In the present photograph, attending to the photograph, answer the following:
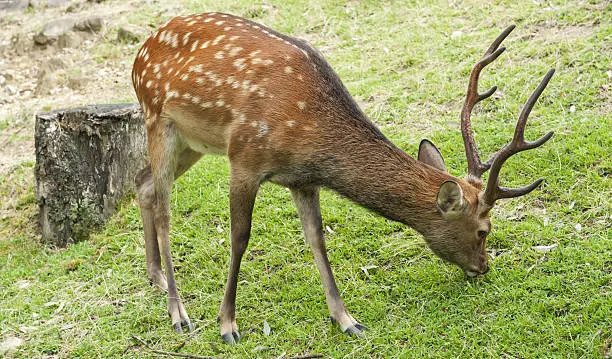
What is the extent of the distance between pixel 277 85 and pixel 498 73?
302cm

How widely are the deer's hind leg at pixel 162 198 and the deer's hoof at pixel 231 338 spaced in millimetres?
272

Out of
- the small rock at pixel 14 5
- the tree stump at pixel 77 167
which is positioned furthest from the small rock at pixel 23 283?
the small rock at pixel 14 5

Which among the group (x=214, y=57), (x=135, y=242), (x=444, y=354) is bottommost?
(x=135, y=242)

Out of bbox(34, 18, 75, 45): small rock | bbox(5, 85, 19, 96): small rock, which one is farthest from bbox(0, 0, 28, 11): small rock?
bbox(5, 85, 19, 96): small rock

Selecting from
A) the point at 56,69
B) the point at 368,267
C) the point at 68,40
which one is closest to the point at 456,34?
the point at 368,267

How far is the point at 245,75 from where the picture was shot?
13.6 ft

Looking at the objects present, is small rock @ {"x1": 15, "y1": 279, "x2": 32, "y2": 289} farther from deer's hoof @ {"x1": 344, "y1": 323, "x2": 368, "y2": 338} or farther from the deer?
deer's hoof @ {"x1": 344, "y1": 323, "x2": 368, "y2": 338}

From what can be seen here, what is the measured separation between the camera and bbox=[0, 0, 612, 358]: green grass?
398cm

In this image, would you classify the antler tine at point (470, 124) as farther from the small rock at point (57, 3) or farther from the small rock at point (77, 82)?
the small rock at point (57, 3)

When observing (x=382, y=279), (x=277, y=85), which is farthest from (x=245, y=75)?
(x=382, y=279)

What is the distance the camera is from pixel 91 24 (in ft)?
32.0

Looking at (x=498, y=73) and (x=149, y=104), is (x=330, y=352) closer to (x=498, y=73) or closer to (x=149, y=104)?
(x=149, y=104)

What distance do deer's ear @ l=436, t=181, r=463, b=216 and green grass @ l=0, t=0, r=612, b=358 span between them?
0.59 metres

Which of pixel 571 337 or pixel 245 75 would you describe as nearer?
pixel 571 337
